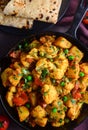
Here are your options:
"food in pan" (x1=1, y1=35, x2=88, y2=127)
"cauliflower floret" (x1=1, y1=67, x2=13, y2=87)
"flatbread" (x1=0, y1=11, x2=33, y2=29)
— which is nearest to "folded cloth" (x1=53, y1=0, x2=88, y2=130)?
"flatbread" (x1=0, y1=11, x2=33, y2=29)

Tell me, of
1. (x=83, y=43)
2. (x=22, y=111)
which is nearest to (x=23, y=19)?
(x=83, y=43)

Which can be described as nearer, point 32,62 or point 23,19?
point 32,62

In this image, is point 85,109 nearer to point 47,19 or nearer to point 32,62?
point 32,62

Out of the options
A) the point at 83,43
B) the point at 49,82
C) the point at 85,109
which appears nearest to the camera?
the point at 49,82

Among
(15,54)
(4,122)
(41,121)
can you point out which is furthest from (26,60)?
(4,122)

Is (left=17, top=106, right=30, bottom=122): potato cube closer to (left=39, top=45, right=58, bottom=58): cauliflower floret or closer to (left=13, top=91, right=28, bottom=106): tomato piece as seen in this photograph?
(left=13, top=91, right=28, bottom=106): tomato piece

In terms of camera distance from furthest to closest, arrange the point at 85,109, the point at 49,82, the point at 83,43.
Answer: the point at 83,43
the point at 85,109
the point at 49,82

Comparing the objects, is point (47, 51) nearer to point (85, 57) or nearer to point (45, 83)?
point (45, 83)
